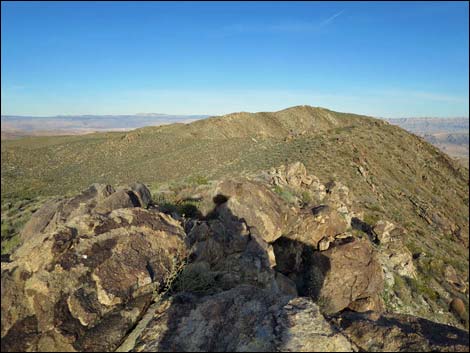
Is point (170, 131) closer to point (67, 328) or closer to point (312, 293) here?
point (312, 293)

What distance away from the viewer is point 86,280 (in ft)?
12.4

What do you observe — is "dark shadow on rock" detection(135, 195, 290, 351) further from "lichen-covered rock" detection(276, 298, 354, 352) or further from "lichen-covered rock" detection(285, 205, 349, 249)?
"lichen-covered rock" detection(285, 205, 349, 249)

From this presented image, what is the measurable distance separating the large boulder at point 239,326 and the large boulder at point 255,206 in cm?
433

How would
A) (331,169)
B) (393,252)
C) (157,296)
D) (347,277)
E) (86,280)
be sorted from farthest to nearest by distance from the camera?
(331,169) < (393,252) < (347,277) < (157,296) < (86,280)

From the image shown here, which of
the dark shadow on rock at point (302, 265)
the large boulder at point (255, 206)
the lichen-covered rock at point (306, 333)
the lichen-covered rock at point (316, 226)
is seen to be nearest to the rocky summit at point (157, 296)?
the lichen-covered rock at point (306, 333)

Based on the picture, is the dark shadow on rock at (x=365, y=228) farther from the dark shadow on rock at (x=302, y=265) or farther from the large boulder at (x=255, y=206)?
the large boulder at (x=255, y=206)

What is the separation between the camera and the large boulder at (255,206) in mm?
8531

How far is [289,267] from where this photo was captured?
9.32 m

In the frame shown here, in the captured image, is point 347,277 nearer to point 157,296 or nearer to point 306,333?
point 306,333

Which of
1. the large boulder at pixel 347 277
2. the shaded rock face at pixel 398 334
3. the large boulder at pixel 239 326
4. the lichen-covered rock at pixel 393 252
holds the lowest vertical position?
the lichen-covered rock at pixel 393 252


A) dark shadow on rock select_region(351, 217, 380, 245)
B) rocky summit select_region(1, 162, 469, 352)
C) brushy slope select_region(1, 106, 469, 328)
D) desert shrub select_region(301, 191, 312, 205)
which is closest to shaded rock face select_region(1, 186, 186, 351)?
rocky summit select_region(1, 162, 469, 352)

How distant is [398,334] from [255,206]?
5.80m

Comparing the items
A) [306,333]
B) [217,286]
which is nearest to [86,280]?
[217,286]

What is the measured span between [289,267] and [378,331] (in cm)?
615
